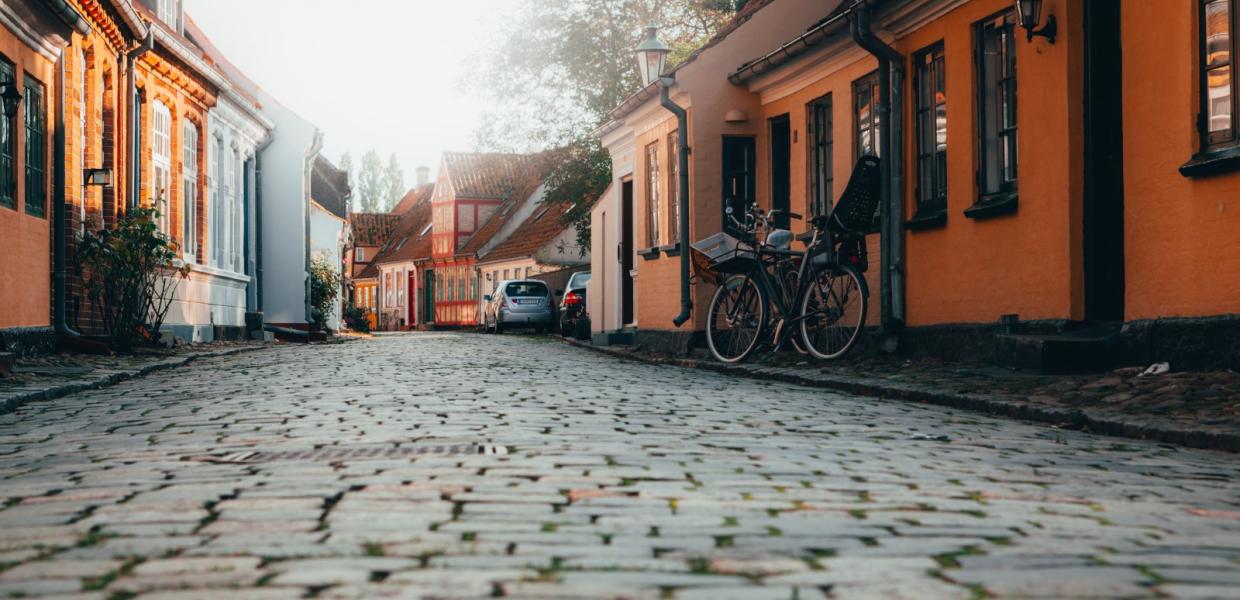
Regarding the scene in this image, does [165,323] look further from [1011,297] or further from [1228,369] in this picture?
[1228,369]

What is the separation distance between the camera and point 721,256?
48.9 feet

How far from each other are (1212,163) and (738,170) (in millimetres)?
10348

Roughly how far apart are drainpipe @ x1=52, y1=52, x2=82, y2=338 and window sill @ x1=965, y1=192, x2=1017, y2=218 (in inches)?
384

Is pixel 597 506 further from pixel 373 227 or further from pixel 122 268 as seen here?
pixel 373 227

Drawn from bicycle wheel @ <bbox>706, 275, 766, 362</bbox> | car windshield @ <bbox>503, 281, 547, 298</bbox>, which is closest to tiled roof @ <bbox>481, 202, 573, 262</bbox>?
car windshield @ <bbox>503, 281, 547, 298</bbox>

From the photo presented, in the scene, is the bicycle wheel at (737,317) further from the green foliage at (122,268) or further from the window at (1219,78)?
the green foliage at (122,268)

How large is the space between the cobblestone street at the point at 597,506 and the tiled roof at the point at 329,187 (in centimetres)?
4414

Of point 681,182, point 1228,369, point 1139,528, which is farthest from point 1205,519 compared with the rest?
point 681,182

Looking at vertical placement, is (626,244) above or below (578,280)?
above

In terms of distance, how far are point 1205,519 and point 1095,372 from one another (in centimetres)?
570

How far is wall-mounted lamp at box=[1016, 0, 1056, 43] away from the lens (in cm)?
1124

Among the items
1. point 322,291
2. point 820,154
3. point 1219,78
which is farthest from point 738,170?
point 322,291

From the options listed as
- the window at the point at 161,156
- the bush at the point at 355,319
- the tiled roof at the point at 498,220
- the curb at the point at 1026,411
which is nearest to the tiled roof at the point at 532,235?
the tiled roof at the point at 498,220

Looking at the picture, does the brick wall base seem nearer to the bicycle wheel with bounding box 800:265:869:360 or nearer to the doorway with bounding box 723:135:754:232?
the bicycle wheel with bounding box 800:265:869:360
